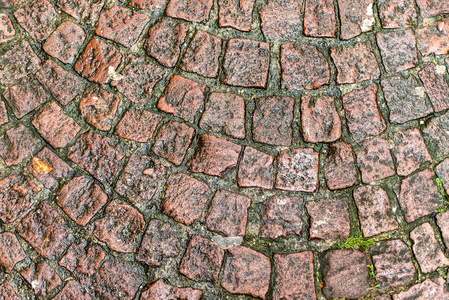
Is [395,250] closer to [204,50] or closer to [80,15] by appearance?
[204,50]

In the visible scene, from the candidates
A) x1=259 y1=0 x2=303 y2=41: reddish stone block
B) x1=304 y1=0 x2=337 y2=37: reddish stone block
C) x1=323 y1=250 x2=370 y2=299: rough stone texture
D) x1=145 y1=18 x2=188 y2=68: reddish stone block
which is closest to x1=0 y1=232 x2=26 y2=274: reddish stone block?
x1=145 y1=18 x2=188 y2=68: reddish stone block

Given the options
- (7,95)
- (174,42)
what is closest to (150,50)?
(174,42)

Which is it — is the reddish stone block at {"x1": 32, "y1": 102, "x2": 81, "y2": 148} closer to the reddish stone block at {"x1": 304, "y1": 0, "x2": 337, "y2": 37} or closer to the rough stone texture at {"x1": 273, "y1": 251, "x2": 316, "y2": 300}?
the rough stone texture at {"x1": 273, "y1": 251, "x2": 316, "y2": 300}

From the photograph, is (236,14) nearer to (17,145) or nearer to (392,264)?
(17,145)

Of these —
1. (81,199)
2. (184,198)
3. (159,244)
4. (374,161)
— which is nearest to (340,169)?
(374,161)

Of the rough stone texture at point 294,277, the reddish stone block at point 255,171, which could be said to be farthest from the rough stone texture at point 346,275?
the reddish stone block at point 255,171
